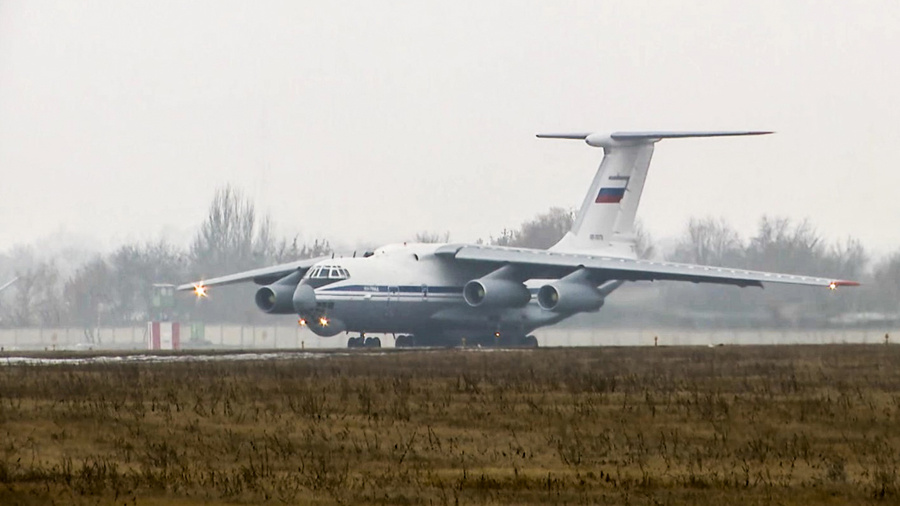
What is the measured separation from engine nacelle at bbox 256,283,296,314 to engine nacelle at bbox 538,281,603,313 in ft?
21.9

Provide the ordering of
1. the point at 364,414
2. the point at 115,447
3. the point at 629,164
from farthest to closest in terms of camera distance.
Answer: the point at 629,164 < the point at 364,414 < the point at 115,447

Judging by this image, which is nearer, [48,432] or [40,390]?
[48,432]

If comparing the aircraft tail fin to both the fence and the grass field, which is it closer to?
the fence

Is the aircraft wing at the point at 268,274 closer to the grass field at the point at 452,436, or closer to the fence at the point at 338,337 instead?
the fence at the point at 338,337

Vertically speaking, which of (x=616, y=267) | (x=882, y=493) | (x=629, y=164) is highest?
(x=629, y=164)

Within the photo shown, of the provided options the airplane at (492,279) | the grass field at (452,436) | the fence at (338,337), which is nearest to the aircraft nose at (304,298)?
the airplane at (492,279)

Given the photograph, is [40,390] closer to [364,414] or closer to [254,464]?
[364,414]

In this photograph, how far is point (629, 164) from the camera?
44844 millimetres

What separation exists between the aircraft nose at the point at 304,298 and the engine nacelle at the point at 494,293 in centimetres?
447

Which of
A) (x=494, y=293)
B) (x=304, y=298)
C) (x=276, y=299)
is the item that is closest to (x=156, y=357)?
(x=304, y=298)

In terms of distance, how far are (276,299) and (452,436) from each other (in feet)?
87.1

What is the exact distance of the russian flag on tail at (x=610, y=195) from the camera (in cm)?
4494

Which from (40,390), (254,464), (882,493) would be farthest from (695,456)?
(40,390)

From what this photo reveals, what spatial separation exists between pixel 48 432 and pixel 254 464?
330cm
